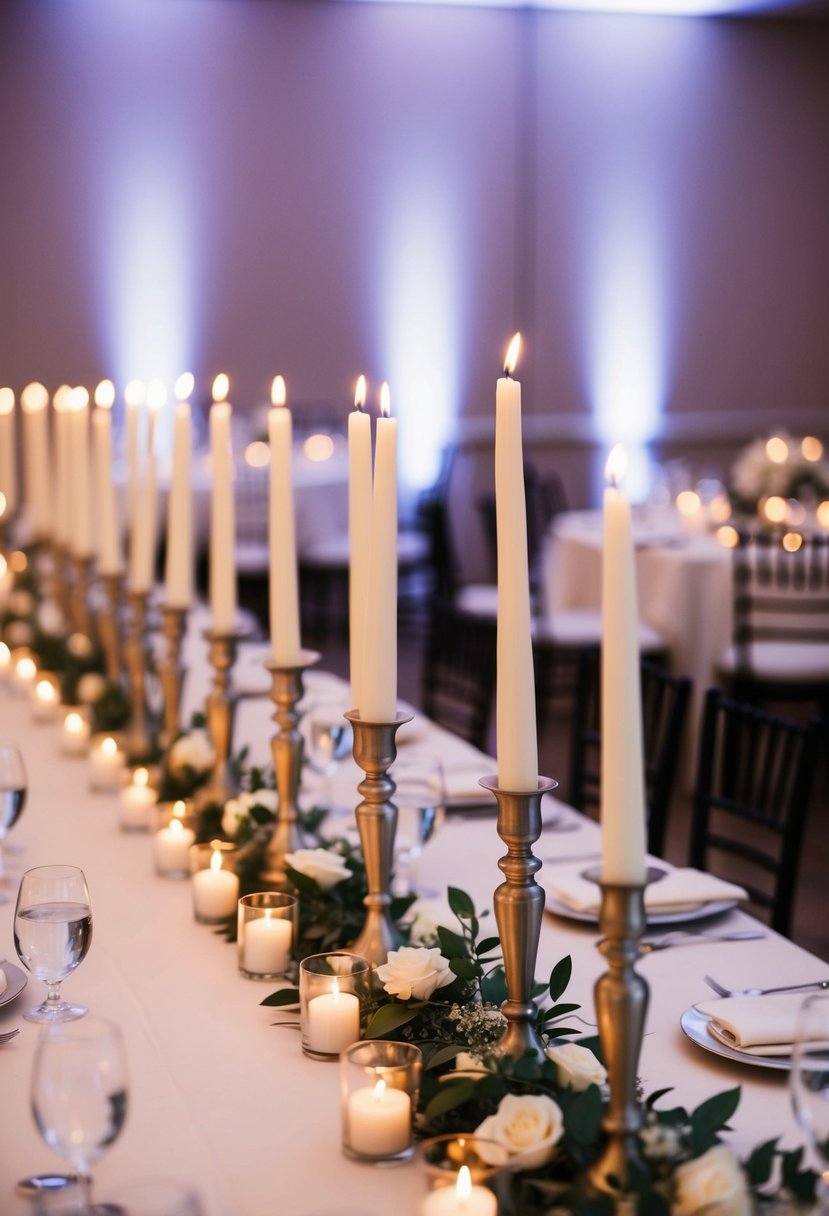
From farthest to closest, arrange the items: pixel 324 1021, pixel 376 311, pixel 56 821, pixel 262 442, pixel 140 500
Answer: pixel 376 311
pixel 262 442
pixel 140 500
pixel 56 821
pixel 324 1021

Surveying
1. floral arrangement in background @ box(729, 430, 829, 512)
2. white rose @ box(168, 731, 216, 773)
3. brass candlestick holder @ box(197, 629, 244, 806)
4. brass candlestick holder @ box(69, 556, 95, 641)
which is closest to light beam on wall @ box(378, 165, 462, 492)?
floral arrangement in background @ box(729, 430, 829, 512)

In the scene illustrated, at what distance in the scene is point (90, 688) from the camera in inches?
112

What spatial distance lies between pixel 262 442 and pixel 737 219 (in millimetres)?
4108

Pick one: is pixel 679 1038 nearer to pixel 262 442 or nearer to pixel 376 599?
pixel 376 599

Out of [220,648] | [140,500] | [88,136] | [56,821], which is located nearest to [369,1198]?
[220,648]

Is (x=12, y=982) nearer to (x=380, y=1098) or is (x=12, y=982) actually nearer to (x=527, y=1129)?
(x=380, y=1098)

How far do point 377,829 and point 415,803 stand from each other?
333mm

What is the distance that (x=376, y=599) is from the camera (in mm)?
1415

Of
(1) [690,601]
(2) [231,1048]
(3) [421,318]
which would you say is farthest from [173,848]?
(3) [421,318]

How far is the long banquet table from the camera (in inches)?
45.1

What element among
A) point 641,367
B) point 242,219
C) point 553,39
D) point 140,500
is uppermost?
point 553,39

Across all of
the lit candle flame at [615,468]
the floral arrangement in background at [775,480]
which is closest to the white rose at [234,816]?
the lit candle flame at [615,468]

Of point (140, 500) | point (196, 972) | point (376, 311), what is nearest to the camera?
point (196, 972)

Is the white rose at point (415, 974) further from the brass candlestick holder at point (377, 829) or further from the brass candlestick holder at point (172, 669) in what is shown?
the brass candlestick holder at point (172, 669)
